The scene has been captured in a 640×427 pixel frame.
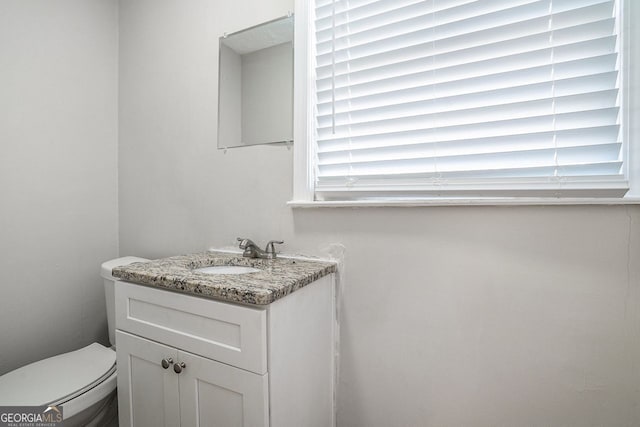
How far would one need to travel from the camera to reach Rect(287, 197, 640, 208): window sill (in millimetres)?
800

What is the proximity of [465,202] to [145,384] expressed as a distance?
119 centimetres

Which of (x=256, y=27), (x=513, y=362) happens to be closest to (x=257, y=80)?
(x=256, y=27)

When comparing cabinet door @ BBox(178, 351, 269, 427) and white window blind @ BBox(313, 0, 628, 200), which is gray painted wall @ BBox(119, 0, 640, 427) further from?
cabinet door @ BBox(178, 351, 269, 427)

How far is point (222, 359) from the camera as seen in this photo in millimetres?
838

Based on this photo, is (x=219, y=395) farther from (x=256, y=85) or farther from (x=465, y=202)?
(x=256, y=85)

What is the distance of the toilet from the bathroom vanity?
130 millimetres

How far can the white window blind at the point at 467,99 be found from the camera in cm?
83

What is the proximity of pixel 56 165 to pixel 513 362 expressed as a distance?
208 centimetres

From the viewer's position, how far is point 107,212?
1.71m

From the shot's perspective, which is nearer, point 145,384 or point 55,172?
point 145,384

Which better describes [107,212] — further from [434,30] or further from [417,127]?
[434,30]

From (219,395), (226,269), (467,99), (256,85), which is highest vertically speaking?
(256,85)

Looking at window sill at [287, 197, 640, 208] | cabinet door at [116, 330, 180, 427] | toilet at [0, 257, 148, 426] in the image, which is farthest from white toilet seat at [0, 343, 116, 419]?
window sill at [287, 197, 640, 208]

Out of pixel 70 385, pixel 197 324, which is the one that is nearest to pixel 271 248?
pixel 197 324
